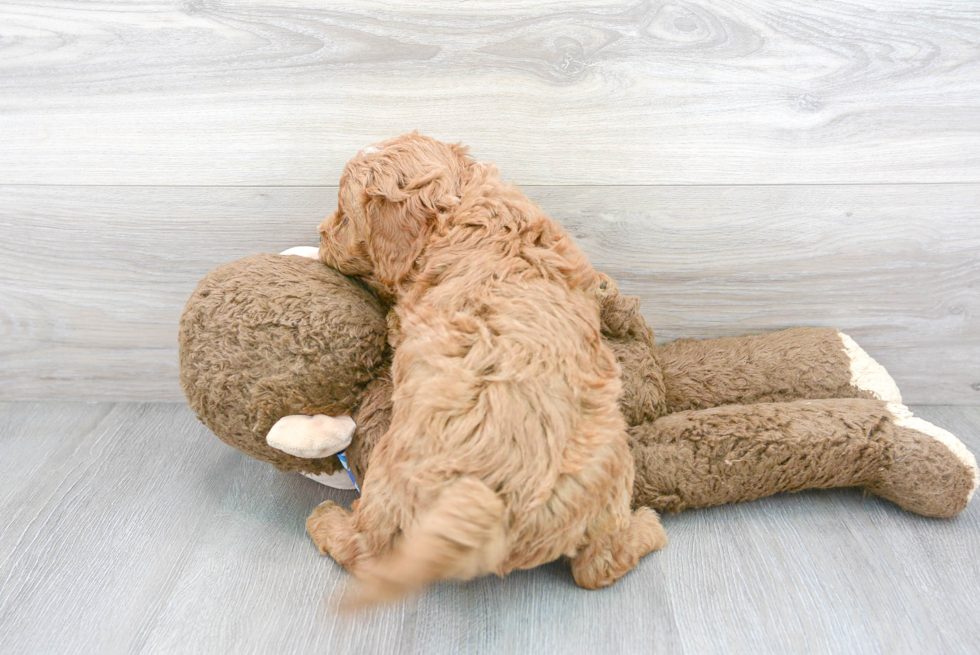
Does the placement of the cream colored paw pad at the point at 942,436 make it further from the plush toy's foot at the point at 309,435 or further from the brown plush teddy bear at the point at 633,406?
the plush toy's foot at the point at 309,435

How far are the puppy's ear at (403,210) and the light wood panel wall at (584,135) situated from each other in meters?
0.26

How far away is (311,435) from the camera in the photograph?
79 centimetres

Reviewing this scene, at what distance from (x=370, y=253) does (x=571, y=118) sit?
40 centimetres

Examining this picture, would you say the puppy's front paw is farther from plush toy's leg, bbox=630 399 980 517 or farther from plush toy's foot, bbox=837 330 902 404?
plush toy's foot, bbox=837 330 902 404

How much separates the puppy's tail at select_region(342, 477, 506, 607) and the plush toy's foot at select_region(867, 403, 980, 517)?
0.59m

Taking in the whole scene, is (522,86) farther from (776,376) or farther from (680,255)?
(776,376)

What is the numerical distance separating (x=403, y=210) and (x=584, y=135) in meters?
0.38

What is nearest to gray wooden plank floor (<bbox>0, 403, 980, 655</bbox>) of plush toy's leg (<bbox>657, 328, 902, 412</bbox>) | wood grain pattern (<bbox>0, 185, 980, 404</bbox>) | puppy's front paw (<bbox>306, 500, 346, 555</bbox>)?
puppy's front paw (<bbox>306, 500, 346, 555</bbox>)

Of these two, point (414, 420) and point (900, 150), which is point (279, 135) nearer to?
point (414, 420)

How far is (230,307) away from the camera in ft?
2.67

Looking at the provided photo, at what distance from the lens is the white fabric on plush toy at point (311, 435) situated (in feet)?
2.59

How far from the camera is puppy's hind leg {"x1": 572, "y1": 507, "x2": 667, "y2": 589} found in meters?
0.72

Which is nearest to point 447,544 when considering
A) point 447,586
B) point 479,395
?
point 479,395

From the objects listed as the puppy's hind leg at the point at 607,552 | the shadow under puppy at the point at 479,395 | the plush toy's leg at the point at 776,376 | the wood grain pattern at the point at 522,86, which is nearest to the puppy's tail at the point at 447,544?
the shadow under puppy at the point at 479,395
